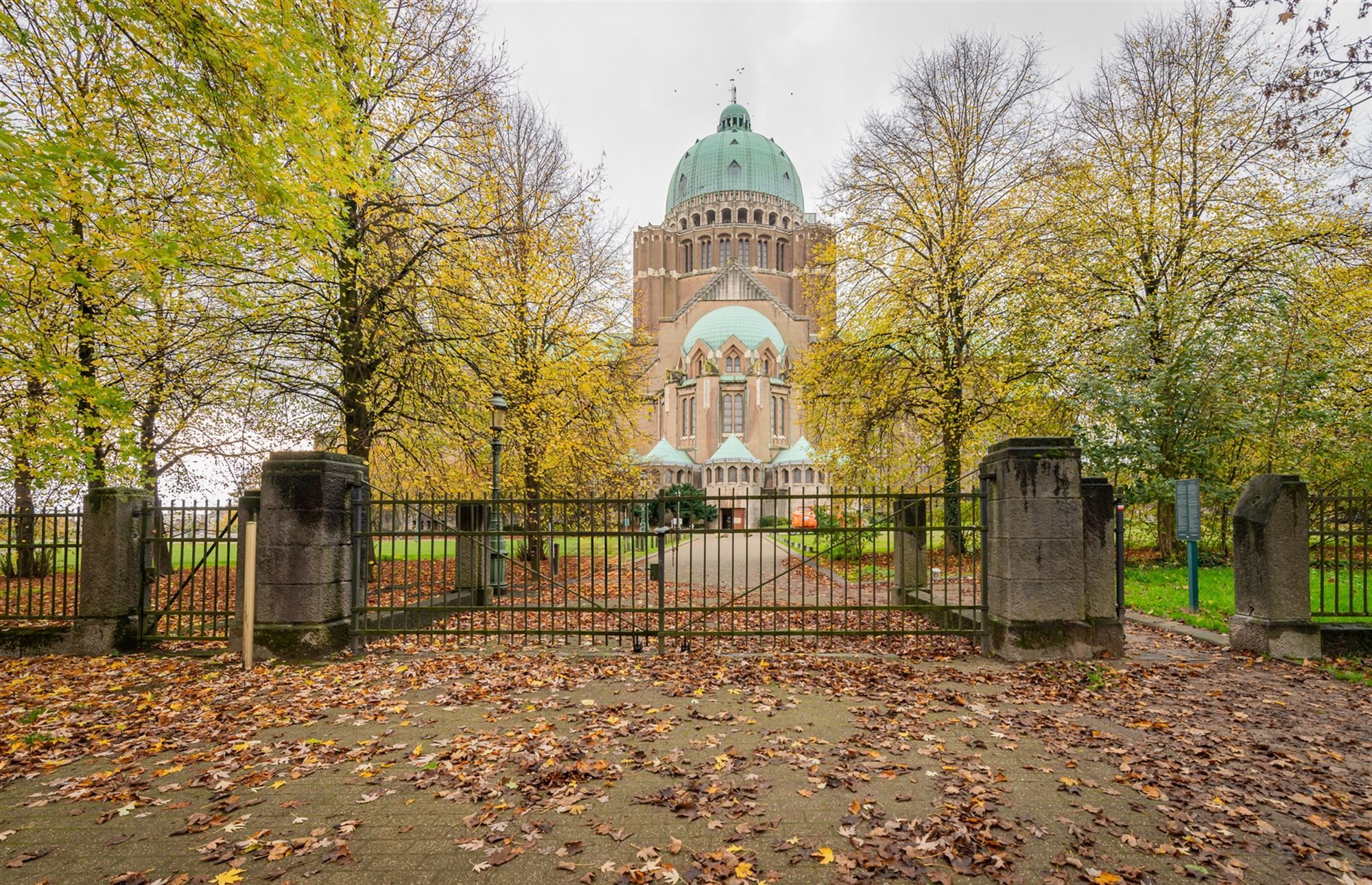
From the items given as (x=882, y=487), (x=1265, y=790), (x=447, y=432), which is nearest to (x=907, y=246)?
(x=882, y=487)

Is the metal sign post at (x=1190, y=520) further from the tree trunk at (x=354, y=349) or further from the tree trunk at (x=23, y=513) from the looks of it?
the tree trunk at (x=23, y=513)

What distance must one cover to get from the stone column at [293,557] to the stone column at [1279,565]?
32.6ft

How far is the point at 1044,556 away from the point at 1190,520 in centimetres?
543

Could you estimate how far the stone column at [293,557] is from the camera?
7.50 meters

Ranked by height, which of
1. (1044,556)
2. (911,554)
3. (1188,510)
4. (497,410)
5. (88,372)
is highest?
(88,372)

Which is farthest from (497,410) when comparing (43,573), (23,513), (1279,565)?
(1279,565)

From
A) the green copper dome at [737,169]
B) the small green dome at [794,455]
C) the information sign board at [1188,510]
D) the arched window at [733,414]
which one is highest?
the green copper dome at [737,169]

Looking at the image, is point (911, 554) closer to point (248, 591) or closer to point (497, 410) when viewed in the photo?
point (497, 410)

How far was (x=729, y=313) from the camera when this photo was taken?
2327 inches

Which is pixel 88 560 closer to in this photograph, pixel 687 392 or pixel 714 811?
pixel 714 811

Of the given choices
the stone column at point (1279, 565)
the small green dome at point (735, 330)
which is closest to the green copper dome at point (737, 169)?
the small green dome at point (735, 330)

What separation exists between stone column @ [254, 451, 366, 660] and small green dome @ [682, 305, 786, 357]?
165 feet

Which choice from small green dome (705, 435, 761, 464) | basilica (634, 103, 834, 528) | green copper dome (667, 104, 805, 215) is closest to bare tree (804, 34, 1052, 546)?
basilica (634, 103, 834, 528)

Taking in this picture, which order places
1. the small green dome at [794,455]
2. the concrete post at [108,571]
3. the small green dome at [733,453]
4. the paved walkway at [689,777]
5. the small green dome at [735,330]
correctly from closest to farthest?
1. the paved walkway at [689,777]
2. the concrete post at [108,571]
3. the small green dome at [733,453]
4. the small green dome at [794,455]
5. the small green dome at [735,330]
